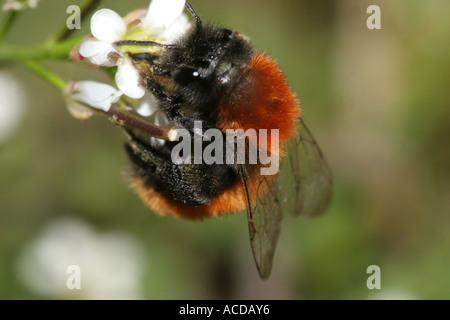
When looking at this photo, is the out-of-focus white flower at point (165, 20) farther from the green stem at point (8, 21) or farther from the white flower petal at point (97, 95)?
the green stem at point (8, 21)

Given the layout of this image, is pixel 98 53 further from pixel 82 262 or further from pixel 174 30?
pixel 82 262

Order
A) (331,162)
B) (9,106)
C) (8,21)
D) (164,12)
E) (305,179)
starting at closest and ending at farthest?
1. (164,12)
2. (8,21)
3. (305,179)
4. (9,106)
5. (331,162)

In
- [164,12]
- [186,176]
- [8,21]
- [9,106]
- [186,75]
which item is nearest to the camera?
[186,75]

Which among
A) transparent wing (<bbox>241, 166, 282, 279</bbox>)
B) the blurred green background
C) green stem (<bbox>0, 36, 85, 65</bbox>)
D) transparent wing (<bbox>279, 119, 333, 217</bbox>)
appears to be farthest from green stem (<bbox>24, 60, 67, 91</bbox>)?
the blurred green background

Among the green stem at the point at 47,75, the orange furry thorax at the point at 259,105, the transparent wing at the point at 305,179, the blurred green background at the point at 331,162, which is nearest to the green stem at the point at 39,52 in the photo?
the green stem at the point at 47,75

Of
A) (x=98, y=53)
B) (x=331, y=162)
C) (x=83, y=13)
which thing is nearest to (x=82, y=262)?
(x=331, y=162)

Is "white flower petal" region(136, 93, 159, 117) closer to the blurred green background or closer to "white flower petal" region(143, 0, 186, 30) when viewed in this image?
"white flower petal" region(143, 0, 186, 30)

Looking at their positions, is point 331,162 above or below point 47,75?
above
